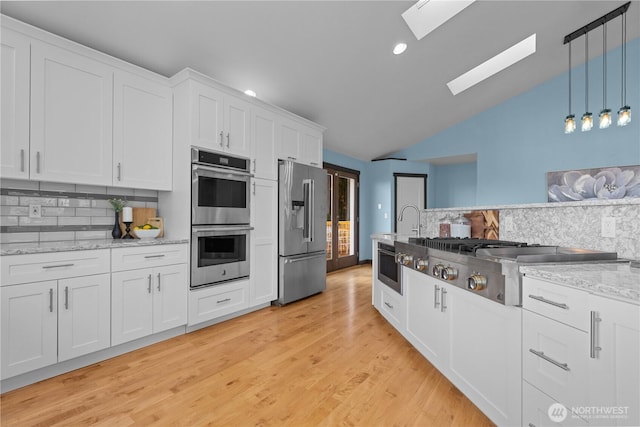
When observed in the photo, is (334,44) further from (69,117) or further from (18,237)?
(18,237)

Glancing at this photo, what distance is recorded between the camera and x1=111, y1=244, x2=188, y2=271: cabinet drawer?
2.29 metres

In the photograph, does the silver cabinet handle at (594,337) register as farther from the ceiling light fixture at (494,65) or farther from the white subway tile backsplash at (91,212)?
the ceiling light fixture at (494,65)

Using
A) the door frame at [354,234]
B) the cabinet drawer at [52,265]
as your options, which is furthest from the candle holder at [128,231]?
the door frame at [354,234]

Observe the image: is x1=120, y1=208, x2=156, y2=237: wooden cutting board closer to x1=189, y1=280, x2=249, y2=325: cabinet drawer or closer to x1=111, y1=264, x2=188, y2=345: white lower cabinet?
x1=111, y1=264, x2=188, y2=345: white lower cabinet

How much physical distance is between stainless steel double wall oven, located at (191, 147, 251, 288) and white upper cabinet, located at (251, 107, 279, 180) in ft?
0.59

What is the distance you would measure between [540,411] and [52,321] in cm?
274

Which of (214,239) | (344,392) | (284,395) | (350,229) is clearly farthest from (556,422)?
(350,229)

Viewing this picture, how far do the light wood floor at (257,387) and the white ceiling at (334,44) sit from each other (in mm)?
2571

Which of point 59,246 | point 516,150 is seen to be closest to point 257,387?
point 59,246

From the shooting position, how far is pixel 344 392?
72.8 inches

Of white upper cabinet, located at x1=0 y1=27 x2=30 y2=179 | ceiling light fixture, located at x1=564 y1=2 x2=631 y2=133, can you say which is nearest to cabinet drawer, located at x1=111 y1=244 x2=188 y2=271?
white upper cabinet, located at x1=0 y1=27 x2=30 y2=179

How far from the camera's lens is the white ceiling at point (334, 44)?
2.38 meters

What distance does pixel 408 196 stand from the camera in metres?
6.91

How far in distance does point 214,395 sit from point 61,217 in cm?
→ 195
